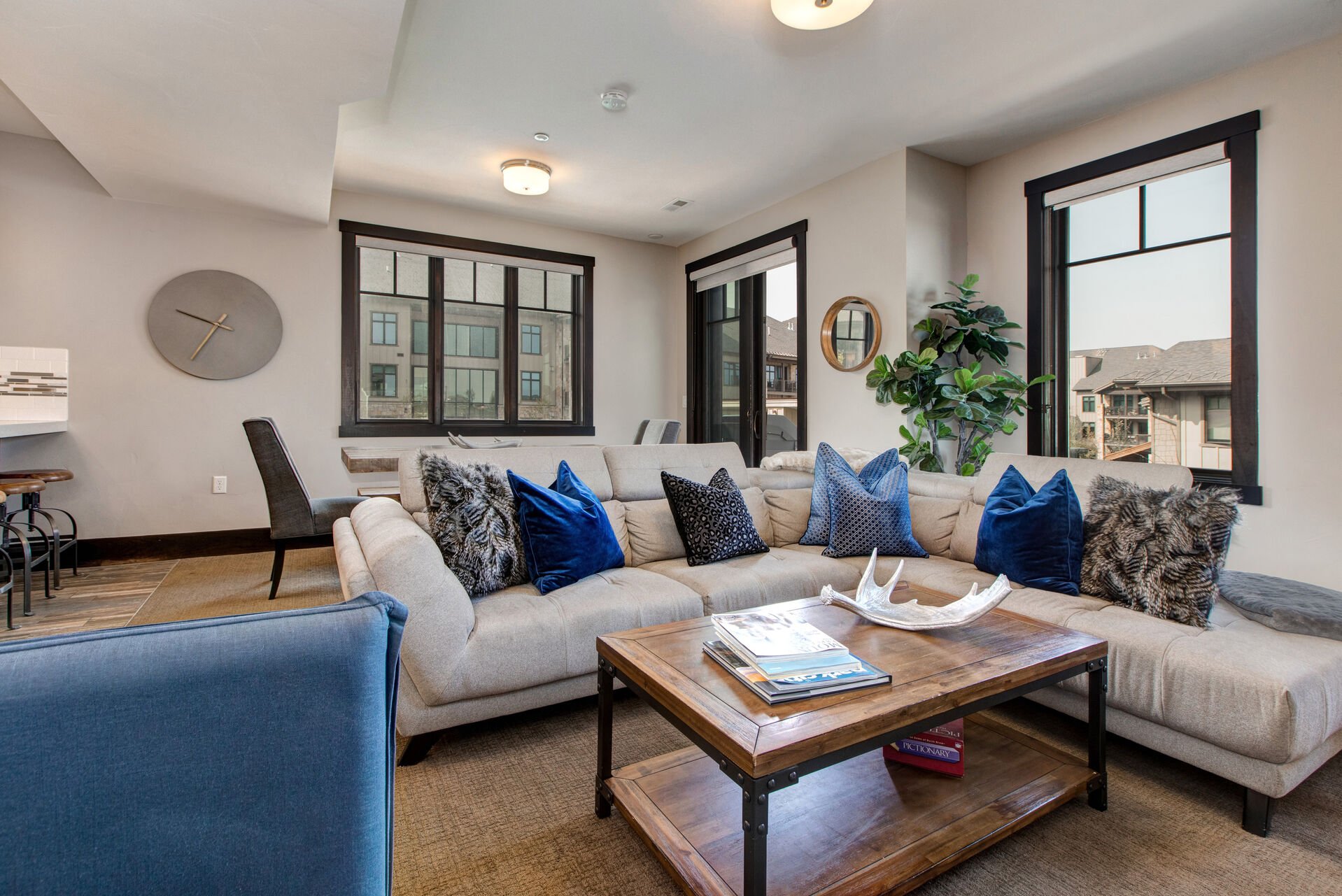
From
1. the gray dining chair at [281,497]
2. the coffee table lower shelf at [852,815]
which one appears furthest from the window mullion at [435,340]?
the coffee table lower shelf at [852,815]

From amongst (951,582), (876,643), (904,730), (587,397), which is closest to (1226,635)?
(951,582)

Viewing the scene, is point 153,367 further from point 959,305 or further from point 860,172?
point 959,305

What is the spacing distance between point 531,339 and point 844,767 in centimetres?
491

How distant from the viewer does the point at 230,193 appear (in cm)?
419

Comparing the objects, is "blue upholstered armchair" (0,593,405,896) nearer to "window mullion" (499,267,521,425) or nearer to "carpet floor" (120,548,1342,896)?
"carpet floor" (120,548,1342,896)

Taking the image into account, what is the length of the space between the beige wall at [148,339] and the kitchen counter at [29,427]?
0.16 meters

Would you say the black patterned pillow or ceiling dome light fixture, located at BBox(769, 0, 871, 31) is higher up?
ceiling dome light fixture, located at BBox(769, 0, 871, 31)

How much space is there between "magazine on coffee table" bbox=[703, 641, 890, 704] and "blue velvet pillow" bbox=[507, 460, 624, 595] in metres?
1.02

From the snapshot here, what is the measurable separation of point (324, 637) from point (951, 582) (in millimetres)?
2271

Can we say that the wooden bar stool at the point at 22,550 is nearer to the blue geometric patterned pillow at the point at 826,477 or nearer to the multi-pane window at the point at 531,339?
the multi-pane window at the point at 531,339

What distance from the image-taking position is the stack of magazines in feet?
4.31

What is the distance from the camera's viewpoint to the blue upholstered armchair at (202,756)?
551mm

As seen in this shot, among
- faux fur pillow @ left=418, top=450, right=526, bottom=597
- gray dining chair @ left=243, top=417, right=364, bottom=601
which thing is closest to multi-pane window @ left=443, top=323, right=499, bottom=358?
gray dining chair @ left=243, top=417, right=364, bottom=601

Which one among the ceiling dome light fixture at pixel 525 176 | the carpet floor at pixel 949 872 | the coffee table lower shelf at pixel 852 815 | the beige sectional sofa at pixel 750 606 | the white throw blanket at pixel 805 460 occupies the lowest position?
the carpet floor at pixel 949 872
